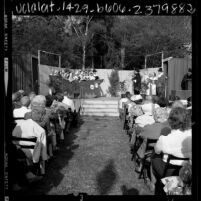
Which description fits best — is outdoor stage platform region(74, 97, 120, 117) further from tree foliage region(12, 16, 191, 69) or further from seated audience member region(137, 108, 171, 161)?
seated audience member region(137, 108, 171, 161)

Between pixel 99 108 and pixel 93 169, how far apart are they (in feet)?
26.4

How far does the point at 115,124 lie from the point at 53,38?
519cm

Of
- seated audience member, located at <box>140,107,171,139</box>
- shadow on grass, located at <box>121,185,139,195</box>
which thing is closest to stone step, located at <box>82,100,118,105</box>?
seated audience member, located at <box>140,107,171,139</box>

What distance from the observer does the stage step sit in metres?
12.6

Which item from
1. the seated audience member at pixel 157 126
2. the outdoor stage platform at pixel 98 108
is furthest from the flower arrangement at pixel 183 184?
the outdoor stage platform at pixel 98 108

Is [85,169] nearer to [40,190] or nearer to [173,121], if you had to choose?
[40,190]

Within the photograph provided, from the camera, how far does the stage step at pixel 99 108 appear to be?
495 inches

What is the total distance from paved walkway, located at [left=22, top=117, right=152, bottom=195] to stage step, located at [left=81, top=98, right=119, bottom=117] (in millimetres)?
4923

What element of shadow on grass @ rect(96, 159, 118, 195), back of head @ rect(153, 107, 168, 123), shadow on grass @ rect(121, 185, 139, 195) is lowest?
shadow on grass @ rect(121, 185, 139, 195)

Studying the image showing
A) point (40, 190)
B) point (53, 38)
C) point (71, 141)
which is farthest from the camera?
point (53, 38)

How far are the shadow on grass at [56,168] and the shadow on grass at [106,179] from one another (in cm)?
54

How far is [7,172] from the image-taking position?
229 centimetres

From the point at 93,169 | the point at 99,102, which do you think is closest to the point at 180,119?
the point at 93,169
